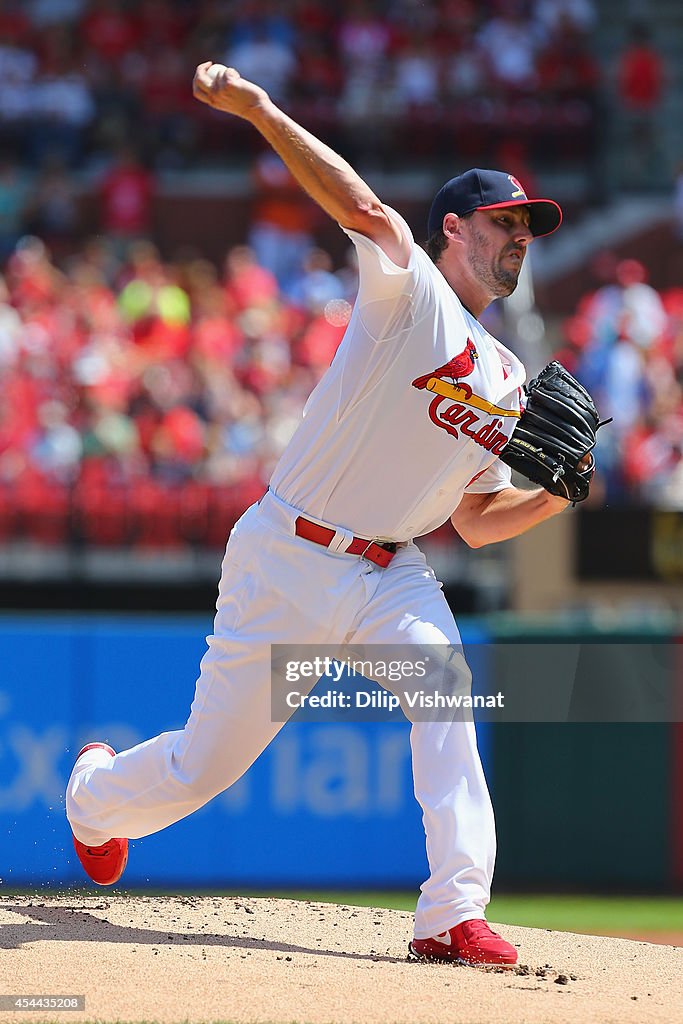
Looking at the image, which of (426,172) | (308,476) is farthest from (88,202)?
(308,476)

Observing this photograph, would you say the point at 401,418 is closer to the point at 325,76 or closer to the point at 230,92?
the point at 230,92

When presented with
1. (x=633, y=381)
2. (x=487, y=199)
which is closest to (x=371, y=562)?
(x=487, y=199)

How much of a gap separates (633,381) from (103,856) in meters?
6.60

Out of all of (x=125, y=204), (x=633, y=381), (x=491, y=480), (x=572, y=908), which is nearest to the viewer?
(x=491, y=480)

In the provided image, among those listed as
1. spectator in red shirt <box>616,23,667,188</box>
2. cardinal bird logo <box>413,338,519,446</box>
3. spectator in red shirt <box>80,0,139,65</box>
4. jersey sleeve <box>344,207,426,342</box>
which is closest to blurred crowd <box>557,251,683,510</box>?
spectator in red shirt <box>616,23,667,188</box>

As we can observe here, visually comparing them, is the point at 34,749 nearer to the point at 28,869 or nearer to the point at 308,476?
the point at 28,869

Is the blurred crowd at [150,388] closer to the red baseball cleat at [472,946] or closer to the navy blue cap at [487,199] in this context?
the navy blue cap at [487,199]

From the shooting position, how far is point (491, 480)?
4.79 m

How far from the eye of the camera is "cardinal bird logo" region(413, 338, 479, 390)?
4.26 meters

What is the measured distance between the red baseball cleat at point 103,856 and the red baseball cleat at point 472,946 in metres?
1.08

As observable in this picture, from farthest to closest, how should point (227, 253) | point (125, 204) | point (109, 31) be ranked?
point (109, 31)
point (227, 253)
point (125, 204)

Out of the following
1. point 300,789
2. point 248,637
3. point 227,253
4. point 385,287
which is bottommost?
point 300,789

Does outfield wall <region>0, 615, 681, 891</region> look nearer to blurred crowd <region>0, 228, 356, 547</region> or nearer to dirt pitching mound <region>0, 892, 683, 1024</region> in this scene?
blurred crowd <region>0, 228, 356, 547</region>

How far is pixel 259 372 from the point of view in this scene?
10648 mm
